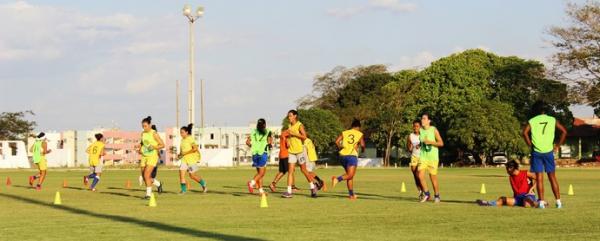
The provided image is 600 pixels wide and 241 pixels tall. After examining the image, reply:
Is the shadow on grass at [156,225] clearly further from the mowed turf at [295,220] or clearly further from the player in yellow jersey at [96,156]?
the player in yellow jersey at [96,156]

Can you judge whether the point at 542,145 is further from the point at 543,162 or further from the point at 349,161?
the point at 349,161

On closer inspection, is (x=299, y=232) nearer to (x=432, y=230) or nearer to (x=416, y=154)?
(x=432, y=230)

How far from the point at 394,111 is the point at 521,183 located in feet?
251

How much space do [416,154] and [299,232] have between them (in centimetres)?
844

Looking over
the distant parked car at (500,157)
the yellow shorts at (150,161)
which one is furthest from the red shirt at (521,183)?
the distant parked car at (500,157)

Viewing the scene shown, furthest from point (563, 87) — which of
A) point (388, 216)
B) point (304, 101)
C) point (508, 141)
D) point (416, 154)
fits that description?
point (388, 216)

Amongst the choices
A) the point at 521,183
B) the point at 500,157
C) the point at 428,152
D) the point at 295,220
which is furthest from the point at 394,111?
the point at 295,220

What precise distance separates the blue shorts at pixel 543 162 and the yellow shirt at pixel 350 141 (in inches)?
205

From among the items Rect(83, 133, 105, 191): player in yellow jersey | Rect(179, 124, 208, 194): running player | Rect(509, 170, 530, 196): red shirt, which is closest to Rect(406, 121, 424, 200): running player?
Rect(509, 170, 530, 196): red shirt

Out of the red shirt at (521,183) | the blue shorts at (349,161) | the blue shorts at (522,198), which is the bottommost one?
the blue shorts at (522,198)

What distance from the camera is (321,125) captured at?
106 m

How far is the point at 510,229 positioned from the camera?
1404 centimetres

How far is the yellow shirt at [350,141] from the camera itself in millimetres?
23219

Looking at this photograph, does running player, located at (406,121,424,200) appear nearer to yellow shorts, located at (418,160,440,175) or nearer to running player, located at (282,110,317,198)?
yellow shorts, located at (418,160,440,175)
